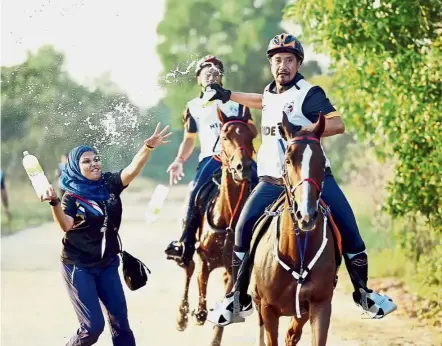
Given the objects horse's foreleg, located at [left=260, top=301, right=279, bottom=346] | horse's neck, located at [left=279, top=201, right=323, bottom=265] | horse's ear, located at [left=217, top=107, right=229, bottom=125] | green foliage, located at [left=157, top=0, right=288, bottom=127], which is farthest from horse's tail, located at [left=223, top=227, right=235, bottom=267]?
green foliage, located at [left=157, top=0, right=288, bottom=127]

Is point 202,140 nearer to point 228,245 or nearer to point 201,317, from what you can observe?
point 228,245

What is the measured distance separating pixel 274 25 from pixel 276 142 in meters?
33.2

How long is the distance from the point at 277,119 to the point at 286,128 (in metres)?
0.76

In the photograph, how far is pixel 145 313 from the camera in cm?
1430

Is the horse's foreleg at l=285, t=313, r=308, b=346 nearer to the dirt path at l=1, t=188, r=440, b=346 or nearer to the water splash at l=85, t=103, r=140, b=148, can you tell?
the dirt path at l=1, t=188, r=440, b=346

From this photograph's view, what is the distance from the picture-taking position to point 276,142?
8.46 metres

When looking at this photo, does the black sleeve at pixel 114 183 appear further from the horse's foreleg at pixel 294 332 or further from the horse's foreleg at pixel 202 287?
the horse's foreleg at pixel 202 287

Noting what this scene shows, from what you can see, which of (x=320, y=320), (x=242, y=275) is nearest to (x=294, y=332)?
(x=242, y=275)

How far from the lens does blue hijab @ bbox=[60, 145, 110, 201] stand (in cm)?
859

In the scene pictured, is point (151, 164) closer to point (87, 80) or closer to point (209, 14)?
point (209, 14)

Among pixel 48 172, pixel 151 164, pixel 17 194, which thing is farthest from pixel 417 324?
pixel 151 164

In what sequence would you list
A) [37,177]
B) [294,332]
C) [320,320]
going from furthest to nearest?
1. [294,332]
2. [37,177]
3. [320,320]

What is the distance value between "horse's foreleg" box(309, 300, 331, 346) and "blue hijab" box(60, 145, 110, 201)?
2.03 meters

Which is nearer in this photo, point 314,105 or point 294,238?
point 294,238
